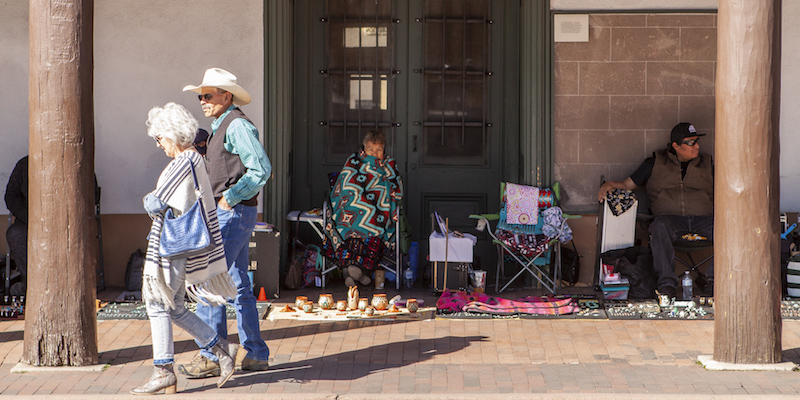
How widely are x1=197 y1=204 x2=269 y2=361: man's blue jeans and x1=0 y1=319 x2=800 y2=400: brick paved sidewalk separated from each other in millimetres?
185

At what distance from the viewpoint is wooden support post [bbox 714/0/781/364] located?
543 centimetres

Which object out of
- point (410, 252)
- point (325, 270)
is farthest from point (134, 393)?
point (410, 252)

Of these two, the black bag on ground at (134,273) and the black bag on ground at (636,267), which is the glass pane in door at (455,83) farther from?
the black bag on ground at (134,273)

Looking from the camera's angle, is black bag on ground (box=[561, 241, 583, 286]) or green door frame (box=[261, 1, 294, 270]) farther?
black bag on ground (box=[561, 241, 583, 286])

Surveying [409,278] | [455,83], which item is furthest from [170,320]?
[455,83]

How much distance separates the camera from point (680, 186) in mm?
8258

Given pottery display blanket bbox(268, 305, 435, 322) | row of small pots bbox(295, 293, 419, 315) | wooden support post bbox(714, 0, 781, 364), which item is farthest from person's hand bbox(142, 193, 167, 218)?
wooden support post bbox(714, 0, 781, 364)

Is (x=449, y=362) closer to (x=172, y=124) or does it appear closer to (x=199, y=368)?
(x=199, y=368)

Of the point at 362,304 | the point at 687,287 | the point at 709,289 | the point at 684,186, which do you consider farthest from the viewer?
the point at 684,186

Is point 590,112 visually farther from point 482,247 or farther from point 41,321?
point 41,321

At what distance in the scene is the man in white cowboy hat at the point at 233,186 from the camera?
516 centimetres

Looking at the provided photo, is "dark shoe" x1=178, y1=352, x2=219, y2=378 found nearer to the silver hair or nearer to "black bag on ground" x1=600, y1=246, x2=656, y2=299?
the silver hair

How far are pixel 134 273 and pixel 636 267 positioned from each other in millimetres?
4366

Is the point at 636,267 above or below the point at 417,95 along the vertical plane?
below
